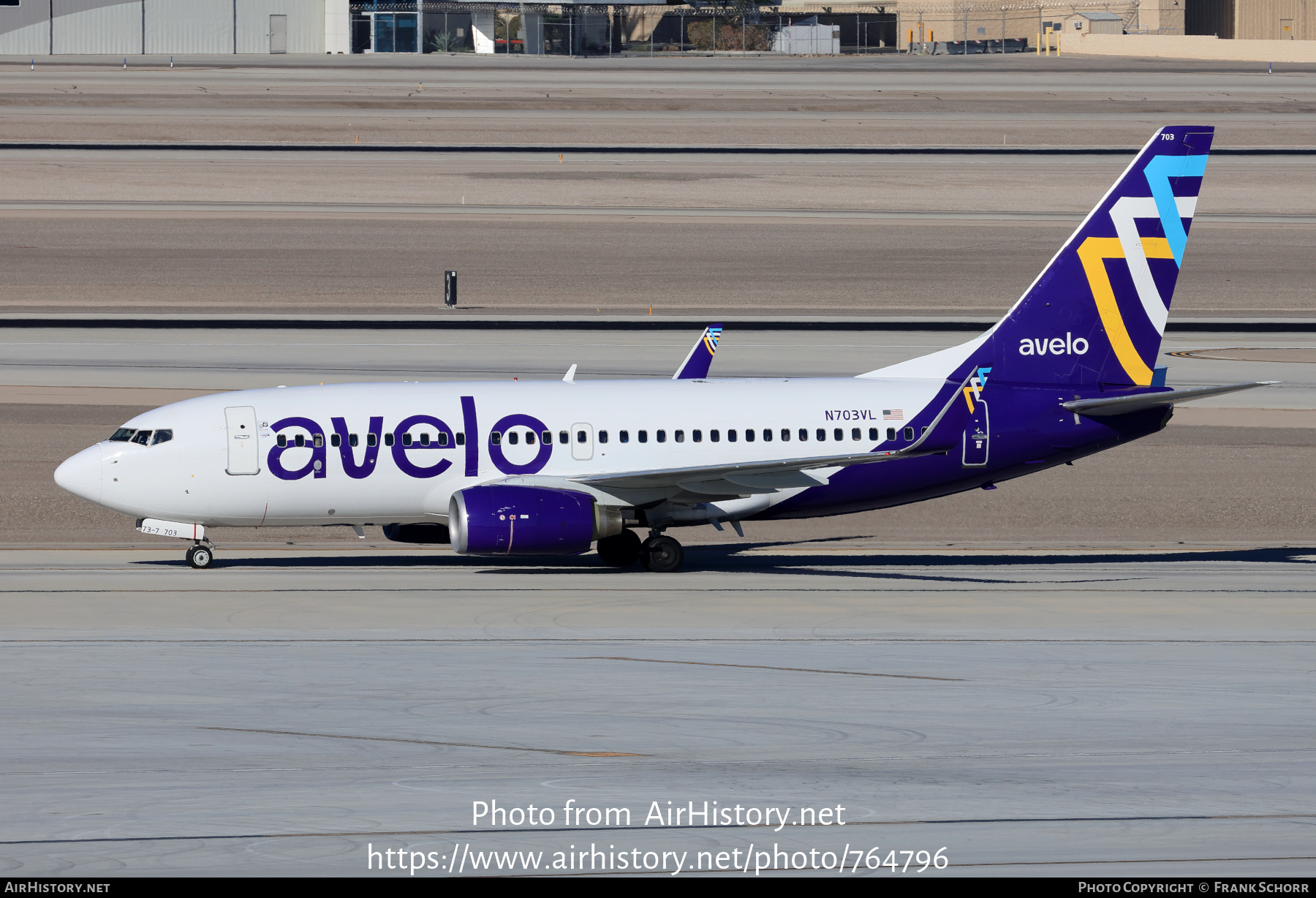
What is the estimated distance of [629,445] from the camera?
106ft

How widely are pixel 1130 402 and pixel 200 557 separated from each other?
1713cm

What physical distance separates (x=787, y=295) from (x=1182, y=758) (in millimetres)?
48678

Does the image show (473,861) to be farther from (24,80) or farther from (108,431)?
(24,80)

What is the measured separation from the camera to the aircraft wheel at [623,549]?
107ft

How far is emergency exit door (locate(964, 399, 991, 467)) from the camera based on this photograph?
33.2m

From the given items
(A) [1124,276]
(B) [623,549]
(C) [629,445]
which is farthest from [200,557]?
(A) [1124,276]

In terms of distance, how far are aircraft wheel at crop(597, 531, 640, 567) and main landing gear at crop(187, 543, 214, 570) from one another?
22.9 ft

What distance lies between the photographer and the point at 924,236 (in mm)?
75562

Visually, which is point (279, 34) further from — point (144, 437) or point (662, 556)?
point (662, 556)

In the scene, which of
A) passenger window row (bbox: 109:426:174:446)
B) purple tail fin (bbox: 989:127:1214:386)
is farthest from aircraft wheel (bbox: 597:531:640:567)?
purple tail fin (bbox: 989:127:1214:386)

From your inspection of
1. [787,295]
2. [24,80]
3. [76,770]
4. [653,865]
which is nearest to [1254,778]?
[653,865]

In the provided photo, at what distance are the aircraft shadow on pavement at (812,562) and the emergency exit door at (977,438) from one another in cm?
198

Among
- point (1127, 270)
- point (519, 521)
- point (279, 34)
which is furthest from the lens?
point (279, 34)

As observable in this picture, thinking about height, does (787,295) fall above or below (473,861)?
above
